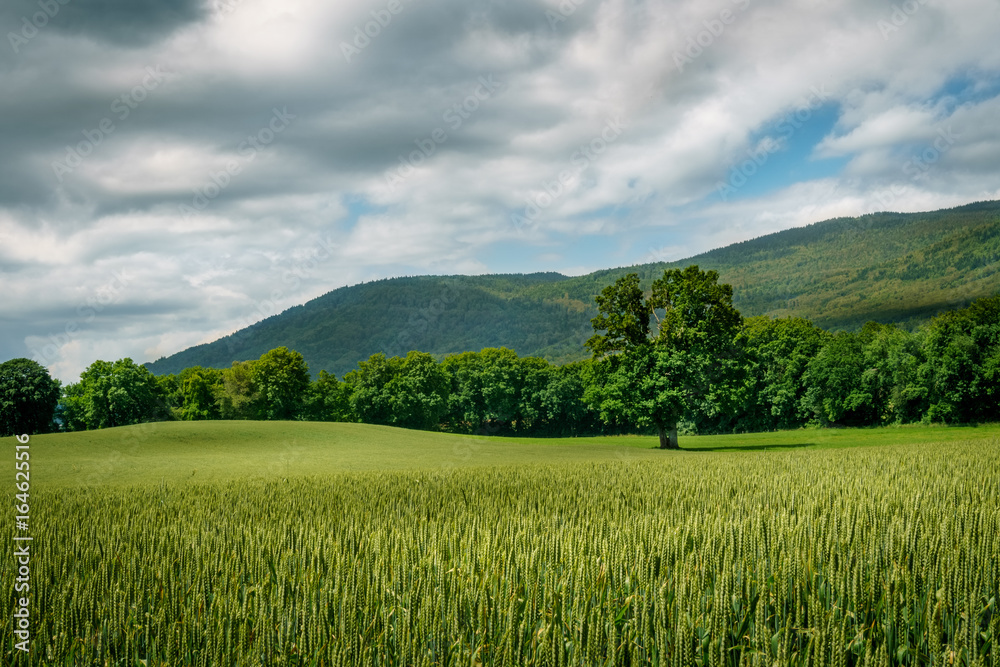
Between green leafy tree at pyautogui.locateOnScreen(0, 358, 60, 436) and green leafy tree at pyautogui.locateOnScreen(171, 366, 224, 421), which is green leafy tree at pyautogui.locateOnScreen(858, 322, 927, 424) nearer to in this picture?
green leafy tree at pyautogui.locateOnScreen(171, 366, 224, 421)

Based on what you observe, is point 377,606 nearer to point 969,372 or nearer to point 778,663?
point 778,663

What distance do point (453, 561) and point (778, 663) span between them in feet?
10.1

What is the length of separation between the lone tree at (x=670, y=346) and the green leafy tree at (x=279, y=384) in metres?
48.4

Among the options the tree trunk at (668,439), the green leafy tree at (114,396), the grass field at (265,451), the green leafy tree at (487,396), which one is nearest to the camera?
the grass field at (265,451)

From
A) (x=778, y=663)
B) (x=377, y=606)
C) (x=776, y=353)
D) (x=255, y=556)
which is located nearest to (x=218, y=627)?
(x=377, y=606)

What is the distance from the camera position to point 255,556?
634cm

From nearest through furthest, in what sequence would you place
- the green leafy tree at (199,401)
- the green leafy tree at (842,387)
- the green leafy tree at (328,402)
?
the green leafy tree at (842,387)
the green leafy tree at (199,401)
the green leafy tree at (328,402)

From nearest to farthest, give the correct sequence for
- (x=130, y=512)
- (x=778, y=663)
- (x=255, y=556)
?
(x=778, y=663) → (x=255, y=556) → (x=130, y=512)

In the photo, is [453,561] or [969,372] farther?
[969,372]

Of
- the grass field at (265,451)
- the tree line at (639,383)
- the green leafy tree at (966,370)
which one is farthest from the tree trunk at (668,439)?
the green leafy tree at (966,370)

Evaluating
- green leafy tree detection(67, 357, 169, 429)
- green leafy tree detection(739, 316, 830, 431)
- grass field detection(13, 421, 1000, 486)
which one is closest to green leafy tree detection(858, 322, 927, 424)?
green leafy tree detection(739, 316, 830, 431)

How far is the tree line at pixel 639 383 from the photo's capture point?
1502 inches

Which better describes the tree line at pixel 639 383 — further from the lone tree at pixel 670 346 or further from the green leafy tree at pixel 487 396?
the green leafy tree at pixel 487 396

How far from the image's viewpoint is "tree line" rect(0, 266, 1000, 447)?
3816 centimetres
